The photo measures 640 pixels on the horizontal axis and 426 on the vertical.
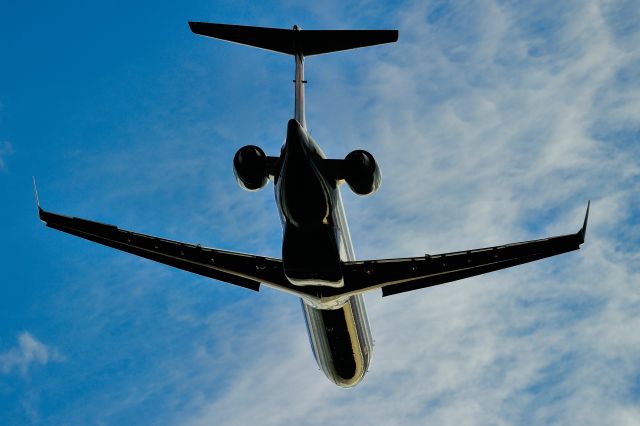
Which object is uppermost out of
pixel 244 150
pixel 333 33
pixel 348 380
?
pixel 333 33

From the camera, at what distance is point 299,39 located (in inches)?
905

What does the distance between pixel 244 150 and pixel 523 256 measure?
9459 mm

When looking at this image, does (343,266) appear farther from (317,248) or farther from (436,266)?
(436,266)

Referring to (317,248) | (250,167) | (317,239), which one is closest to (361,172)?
(317,239)

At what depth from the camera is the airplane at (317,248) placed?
17.9m

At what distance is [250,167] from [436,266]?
23.1ft

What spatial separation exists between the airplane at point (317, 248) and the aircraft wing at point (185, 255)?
0.03 metres

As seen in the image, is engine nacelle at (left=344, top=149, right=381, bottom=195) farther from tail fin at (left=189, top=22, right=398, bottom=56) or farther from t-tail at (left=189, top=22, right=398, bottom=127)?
tail fin at (left=189, top=22, right=398, bottom=56)

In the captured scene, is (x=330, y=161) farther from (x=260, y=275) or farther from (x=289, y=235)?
(x=260, y=275)

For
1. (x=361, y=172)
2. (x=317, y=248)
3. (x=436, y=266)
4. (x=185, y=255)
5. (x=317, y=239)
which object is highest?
(x=185, y=255)

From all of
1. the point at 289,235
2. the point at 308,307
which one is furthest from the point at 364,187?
the point at 308,307

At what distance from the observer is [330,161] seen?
1895cm

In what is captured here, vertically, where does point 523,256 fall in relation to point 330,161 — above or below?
below

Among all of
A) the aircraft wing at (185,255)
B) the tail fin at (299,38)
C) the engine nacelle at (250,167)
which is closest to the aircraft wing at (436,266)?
the aircraft wing at (185,255)
